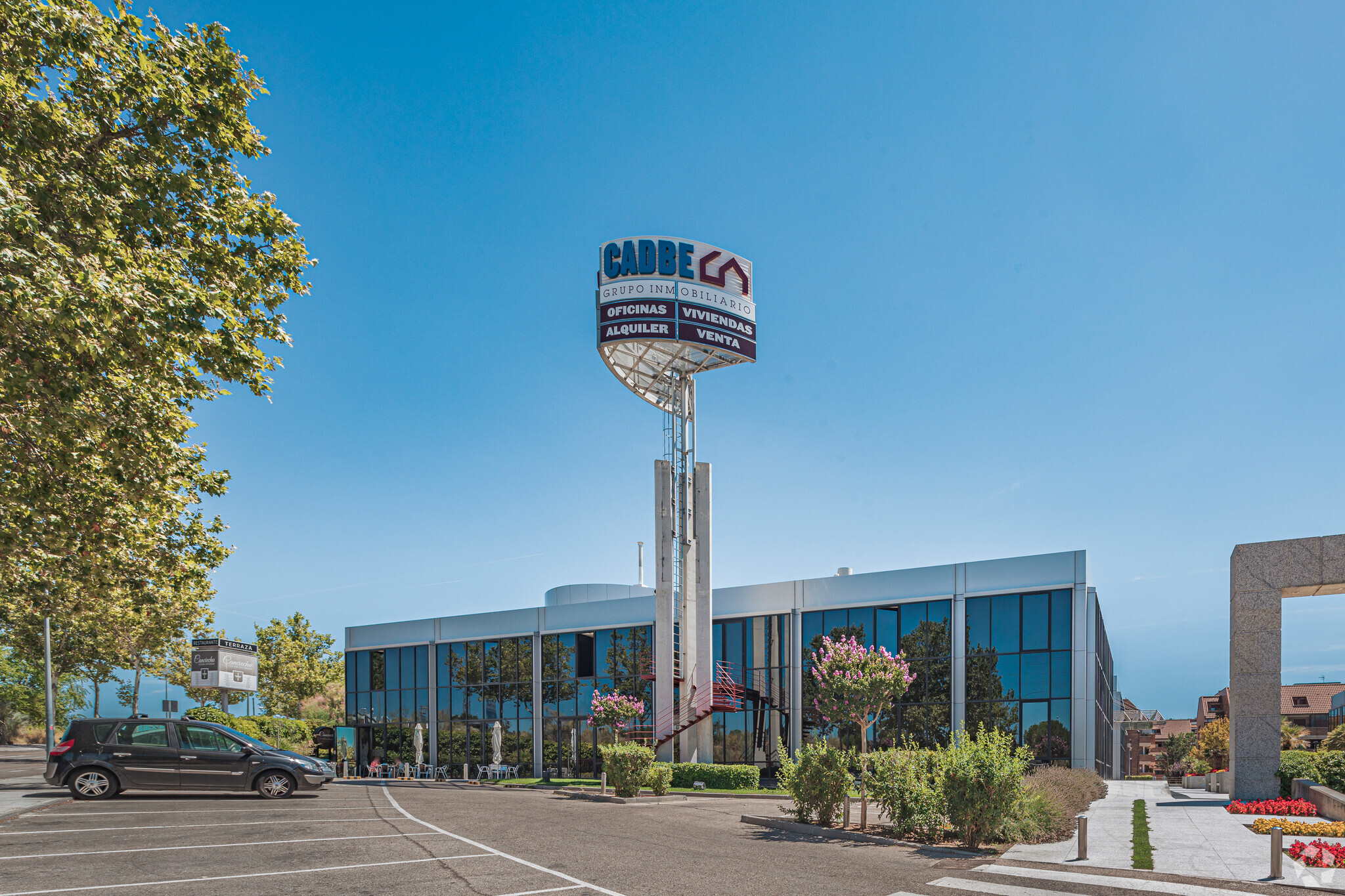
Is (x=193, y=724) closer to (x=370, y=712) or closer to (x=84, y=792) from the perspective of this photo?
(x=84, y=792)

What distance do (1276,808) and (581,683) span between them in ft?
89.2

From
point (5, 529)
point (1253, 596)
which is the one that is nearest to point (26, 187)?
point (5, 529)

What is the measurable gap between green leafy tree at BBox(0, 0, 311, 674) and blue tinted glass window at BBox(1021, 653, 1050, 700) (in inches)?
952

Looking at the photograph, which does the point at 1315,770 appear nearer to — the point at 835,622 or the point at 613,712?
the point at 835,622

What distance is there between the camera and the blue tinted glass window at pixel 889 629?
31.6 meters

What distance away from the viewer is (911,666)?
31.1m

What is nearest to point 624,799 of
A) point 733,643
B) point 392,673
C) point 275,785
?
point 275,785

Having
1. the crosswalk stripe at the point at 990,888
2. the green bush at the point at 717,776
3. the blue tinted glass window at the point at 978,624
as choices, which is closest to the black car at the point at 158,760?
the green bush at the point at 717,776

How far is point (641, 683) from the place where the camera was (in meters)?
37.7

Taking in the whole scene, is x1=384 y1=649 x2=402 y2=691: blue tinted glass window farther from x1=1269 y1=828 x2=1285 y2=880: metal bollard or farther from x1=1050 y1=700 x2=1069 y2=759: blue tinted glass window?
x1=1269 y1=828 x2=1285 y2=880: metal bollard

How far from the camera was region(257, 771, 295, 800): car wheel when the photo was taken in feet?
61.6

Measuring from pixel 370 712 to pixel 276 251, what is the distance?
3956cm

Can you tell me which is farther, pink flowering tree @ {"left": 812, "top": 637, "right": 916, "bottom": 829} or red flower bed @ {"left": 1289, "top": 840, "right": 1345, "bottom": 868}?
pink flowering tree @ {"left": 812, "top": 637, "right": 916, "bottom": 829}

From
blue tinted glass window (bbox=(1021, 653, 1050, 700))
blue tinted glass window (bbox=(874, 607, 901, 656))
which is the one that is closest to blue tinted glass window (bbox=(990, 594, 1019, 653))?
blue tinted glass window (bbox=(1021, 653, 1050, 700))
